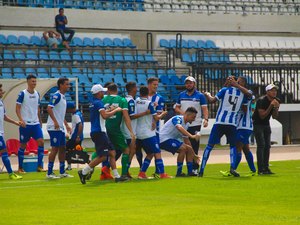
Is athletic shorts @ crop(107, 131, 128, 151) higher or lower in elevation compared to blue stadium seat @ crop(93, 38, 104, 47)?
lower

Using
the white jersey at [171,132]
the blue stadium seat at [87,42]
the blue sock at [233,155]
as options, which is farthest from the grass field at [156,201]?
the blue stadium seat at [87,42]

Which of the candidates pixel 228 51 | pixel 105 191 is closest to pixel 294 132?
pixel 228 51

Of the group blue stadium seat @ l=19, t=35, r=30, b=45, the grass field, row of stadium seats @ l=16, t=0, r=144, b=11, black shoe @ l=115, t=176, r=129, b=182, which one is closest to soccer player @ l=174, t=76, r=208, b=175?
the grass field

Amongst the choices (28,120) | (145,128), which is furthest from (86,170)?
(28,120)

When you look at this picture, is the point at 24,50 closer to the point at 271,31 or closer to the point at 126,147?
the point at 271,31

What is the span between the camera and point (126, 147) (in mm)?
20250

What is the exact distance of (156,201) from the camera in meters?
15.5

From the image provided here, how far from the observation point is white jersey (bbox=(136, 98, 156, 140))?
20.5 m

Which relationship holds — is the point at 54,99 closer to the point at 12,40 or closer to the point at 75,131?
the point at 75,131

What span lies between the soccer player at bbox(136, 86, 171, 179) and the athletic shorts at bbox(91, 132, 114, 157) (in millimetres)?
1095

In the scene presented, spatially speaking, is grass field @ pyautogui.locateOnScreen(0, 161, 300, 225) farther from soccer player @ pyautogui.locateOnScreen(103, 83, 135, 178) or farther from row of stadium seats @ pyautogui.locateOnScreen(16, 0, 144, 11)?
row of stadium seats @ pyautogui.locateOnScreen(16, 0, 144, 11)

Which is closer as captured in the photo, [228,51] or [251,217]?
[251,217]

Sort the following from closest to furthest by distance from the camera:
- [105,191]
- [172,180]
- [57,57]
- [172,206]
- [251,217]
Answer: [251,217] → [172,206] → [105,191] → [172,180] → [57,57]

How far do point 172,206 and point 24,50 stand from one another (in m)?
28.6
